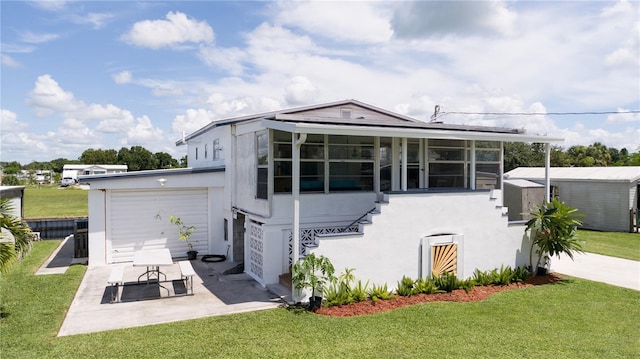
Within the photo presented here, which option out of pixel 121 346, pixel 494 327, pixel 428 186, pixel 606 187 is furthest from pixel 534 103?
pixel 121 346

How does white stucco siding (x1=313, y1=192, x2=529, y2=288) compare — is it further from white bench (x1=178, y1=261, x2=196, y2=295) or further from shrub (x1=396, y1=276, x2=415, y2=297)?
white bench (x1=178, y1=261, x2=196, y2=295)

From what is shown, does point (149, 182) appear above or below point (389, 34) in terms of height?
below

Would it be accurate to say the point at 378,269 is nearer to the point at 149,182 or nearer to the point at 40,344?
the point at 40,344

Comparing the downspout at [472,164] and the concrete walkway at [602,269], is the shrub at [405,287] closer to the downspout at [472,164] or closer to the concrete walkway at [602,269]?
the downspout at [472,164]

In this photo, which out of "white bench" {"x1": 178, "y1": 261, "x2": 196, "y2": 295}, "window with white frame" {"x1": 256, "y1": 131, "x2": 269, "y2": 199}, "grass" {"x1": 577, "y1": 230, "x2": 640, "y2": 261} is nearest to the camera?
"white bench" {"x1": 178, "y1": 261, "x2": 196, "y2": 295}

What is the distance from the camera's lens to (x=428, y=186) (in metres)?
12.6

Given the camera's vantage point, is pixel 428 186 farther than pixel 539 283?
Yes

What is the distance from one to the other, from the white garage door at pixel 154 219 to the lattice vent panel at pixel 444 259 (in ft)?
27.2

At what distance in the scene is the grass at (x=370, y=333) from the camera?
22.4 ft

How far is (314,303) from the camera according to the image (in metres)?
8.97

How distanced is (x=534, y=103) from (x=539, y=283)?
68.9ft

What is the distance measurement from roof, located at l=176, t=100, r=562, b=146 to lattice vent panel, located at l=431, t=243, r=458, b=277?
2.92 meters

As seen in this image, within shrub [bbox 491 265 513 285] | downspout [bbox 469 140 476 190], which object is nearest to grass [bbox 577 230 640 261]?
shrub [bbox 491 265 513 285]

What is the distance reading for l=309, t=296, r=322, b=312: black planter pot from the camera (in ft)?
29.4
